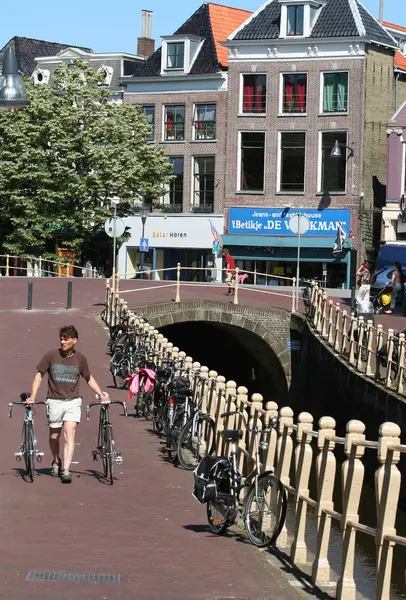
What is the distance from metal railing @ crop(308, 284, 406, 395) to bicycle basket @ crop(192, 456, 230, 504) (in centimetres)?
986

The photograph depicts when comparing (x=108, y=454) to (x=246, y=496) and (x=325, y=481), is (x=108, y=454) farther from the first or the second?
(x=325, y=481)

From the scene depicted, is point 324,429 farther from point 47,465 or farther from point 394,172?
point 394,172

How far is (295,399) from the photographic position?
3428 cm

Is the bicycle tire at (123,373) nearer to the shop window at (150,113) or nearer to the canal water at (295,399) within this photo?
the canal water at (295,399)

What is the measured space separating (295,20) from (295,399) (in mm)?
26144

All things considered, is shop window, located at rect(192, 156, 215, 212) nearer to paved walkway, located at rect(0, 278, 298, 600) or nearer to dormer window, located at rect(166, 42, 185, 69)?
dormer window, located at rect(166, 42, 185, 69)

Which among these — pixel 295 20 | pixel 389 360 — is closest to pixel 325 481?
pixel 389 360

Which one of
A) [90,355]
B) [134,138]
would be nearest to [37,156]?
[134,138]

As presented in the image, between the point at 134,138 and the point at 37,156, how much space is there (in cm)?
444

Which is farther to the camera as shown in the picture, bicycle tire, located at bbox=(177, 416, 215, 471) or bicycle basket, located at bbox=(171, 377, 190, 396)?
bicycle basket, located at bbox=(171, 377, 190, 396)

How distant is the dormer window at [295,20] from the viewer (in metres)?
55.7

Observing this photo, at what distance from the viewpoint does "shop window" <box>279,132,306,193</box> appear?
55.1 meters

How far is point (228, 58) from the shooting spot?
5678 centimetres

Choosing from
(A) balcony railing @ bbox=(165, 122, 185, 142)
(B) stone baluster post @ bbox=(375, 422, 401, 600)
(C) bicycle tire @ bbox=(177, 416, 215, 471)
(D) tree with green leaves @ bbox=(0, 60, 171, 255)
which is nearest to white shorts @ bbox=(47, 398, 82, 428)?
(C) bicycle tire @ bbox=(177, 416, 215, 471)
